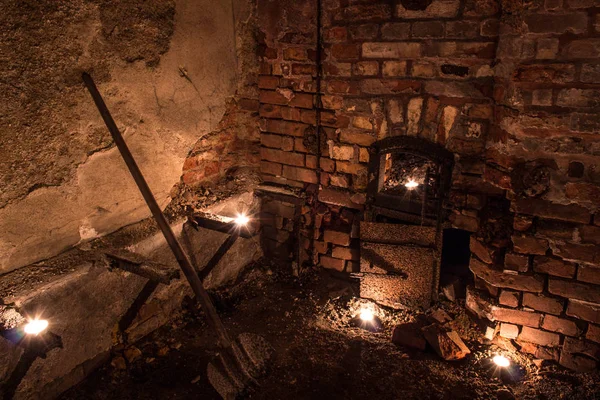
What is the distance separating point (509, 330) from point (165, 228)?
7.79 feet

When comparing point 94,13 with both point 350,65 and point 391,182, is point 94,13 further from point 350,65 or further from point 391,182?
point 391,182

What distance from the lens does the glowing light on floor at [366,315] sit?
3254 millimetres

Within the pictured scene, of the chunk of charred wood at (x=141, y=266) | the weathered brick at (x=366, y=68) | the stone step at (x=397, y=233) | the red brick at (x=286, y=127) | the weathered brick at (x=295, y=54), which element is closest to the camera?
the chunk of charred wood at (x=141, y=266)

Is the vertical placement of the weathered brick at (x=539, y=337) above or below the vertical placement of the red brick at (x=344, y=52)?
below

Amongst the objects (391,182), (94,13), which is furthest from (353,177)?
(94,13)

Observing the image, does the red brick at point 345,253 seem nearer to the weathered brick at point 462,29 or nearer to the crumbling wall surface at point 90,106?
the crumbling wall surface at point 90,106

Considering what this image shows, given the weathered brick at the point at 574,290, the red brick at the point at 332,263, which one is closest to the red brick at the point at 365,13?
the red brick at the point at 332,263

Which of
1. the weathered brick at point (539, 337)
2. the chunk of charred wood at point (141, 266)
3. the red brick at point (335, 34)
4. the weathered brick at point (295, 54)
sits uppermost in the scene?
the red brick at point (335, 34)

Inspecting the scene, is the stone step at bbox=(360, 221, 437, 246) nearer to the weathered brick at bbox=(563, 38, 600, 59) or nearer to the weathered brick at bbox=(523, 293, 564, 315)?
the weathered brick at bbox=(523, 293, 564, 315)

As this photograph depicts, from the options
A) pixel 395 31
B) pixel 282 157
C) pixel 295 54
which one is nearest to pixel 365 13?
pixel 395 31

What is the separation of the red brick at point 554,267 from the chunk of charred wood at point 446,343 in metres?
0.69

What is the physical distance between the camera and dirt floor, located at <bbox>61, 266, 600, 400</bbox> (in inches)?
103

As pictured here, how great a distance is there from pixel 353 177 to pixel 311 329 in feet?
3.99

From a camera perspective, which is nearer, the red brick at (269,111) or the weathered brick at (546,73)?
the weathered brick at (546,73)
